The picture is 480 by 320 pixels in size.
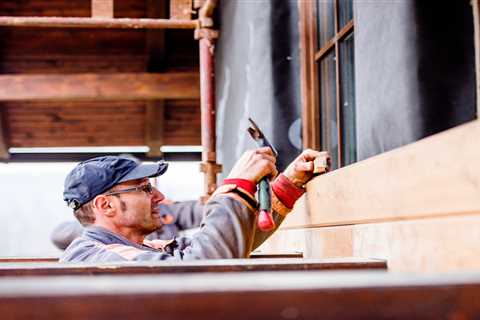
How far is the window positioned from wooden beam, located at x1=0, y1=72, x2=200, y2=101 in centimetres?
436

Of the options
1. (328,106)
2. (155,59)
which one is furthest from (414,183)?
(155,59)

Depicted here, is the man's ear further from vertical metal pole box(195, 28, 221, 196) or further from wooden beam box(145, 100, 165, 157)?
wooden beam box(145, 100, 165, 157)

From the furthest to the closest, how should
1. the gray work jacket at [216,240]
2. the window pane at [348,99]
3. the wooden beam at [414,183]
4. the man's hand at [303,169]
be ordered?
the window pane at [348,99], the man's hand at [303,169], the gray work jacket at [216,240], the wooden beam at [414,183]

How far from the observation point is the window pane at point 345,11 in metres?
3.31

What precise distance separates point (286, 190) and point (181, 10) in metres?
3.46

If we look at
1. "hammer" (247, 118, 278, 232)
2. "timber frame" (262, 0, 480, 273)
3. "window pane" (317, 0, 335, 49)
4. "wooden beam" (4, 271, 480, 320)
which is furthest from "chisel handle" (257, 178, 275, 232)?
"wooden beam" (4, 271, 480, 320)

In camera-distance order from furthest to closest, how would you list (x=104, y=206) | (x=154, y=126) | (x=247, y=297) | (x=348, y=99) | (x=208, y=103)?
(x=154, y=126)
(x=208, y=103)
(x=348, y=99)
(x=104, y=206)
(x=247, y=297)

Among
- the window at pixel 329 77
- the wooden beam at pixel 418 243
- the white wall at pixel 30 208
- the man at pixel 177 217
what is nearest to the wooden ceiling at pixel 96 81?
the man at pixel 177 217

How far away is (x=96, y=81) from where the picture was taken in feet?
26.6

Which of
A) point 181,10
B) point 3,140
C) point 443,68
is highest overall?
point 181,10

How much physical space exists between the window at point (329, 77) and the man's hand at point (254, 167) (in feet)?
2.90

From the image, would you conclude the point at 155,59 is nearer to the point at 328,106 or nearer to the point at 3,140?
the point at 3,140

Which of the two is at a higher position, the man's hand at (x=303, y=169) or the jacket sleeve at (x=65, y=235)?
the man's hand at (x=303, y=169)

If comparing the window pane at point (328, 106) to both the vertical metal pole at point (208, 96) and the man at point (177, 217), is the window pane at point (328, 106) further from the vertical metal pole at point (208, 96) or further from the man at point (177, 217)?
the man at point (177, 217)
